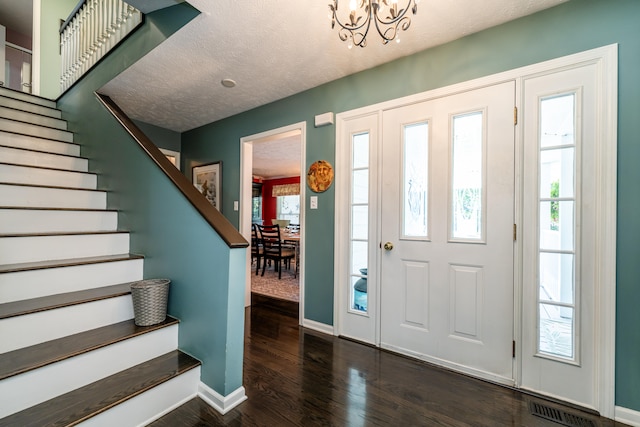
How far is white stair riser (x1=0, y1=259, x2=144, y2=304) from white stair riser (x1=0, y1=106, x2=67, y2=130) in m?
2.28

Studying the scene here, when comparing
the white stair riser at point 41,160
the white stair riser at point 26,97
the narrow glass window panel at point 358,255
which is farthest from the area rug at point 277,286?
the white stair riser at point 26,97

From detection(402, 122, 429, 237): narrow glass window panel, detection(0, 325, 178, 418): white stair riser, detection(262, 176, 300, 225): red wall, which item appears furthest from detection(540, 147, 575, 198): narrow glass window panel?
detection(262, 176, 300, 225): red wall

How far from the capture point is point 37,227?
1.94m

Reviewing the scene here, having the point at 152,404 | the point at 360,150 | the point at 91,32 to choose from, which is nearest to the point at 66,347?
the point at 152,404

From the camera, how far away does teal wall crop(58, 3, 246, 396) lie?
152 cm

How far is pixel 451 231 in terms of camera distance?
1992 mm

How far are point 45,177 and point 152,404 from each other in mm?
2247

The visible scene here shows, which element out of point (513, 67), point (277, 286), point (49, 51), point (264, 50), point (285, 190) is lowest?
point (277, 286)

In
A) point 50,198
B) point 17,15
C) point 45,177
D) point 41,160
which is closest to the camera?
point 50,198

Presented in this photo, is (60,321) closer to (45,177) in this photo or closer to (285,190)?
(45,177)

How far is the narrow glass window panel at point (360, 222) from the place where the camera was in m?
2.41

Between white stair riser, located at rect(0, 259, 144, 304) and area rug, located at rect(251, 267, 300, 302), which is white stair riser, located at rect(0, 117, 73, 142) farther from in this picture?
area rug, located at rect(251, 267, 300, 302)

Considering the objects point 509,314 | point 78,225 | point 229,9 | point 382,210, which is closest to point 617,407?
point 509,314

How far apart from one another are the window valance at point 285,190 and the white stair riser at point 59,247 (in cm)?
672
